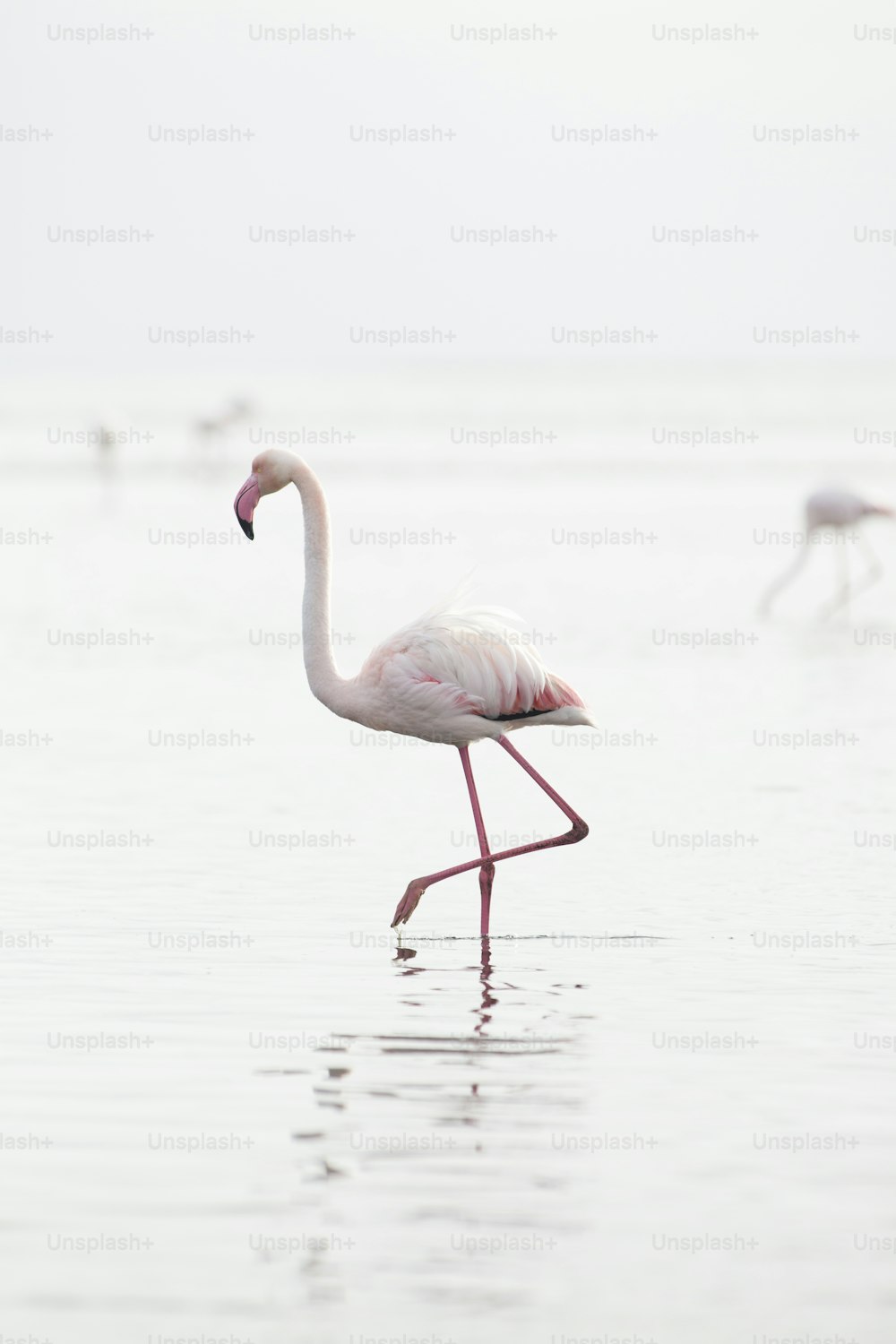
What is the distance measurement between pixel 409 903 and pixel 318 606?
48.6 inches

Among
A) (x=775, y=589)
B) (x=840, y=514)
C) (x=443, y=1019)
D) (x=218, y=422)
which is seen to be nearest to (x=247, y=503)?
(x=443, y=1019)

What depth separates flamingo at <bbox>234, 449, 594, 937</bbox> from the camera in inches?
316

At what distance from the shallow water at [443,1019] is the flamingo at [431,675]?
24.9 inches

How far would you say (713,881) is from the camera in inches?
326

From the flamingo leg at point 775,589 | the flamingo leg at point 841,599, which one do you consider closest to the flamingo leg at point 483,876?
the flamingo leg at point 775,589

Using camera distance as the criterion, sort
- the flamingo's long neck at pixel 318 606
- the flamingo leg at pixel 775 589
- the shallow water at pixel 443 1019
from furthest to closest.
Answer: the flamingo leg at pixel 775 589
the flamingo's long neck at pixel 318 606
the shallow water at pixel 443 1019

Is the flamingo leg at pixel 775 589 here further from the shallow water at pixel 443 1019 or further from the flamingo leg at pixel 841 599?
the shallow water at pixel 443 1019

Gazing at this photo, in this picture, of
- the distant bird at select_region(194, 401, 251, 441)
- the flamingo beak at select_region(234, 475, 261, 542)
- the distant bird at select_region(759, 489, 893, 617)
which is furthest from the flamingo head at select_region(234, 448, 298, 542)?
the distant bird at select_region(194, 401, 251, 441)

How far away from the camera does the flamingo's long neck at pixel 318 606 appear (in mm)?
8008

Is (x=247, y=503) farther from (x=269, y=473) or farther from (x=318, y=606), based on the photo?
(x=318, y=606)

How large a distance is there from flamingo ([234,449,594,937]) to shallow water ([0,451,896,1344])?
24.9 inches

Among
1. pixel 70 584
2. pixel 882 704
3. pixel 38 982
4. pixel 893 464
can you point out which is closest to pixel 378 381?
pixel 893 464

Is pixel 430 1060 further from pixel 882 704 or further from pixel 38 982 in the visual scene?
pixel 882 704

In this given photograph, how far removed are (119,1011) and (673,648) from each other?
9.52 metres
